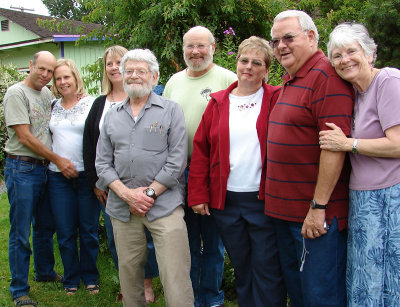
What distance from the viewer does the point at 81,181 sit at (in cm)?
371

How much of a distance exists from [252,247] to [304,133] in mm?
995

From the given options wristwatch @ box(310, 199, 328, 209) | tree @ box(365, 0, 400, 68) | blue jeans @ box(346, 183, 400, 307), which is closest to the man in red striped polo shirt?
wristwatch @ box(310, 199, 328, 209)

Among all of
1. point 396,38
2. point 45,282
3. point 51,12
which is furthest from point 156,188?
point 51,12

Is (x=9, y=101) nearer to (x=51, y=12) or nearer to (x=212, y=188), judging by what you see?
(x=212, y=188)

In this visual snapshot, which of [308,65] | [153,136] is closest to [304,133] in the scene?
[308,65]

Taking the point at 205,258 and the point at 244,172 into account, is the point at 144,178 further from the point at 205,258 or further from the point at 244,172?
the point at 205,258

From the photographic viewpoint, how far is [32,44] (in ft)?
51.0

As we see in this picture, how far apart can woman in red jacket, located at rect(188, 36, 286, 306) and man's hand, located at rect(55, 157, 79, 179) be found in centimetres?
127

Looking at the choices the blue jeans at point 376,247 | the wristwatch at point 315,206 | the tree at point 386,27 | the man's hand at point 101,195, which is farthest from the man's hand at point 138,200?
the tree at point 386,27

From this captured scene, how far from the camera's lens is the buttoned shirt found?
9.43 feet

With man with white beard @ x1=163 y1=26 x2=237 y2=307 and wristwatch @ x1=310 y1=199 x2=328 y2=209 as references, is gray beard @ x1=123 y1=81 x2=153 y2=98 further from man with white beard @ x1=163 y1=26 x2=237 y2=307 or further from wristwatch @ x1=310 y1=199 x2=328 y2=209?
wristwatch @ x1=310 y1=199 x2=328 y2=209

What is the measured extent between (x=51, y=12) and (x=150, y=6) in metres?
63.5

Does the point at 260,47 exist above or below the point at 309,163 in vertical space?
above

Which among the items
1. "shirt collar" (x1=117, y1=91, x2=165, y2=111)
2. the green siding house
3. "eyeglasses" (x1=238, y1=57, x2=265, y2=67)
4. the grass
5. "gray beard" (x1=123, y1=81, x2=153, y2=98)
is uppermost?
the green siding house
